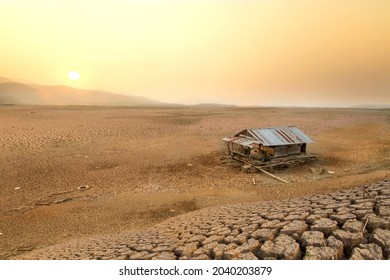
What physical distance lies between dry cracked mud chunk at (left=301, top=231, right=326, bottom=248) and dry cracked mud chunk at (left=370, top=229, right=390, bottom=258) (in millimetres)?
703

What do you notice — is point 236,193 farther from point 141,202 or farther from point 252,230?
point 252,230

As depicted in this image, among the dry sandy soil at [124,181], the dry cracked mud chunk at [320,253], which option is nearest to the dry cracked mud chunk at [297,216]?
the dry cracked mud chunk at [320,253]

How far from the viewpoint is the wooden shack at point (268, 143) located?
14555mm

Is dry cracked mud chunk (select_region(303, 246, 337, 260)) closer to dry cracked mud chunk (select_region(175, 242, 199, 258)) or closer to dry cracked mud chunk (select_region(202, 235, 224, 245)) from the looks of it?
dry cracked mud chunk (select_region(202, 235, 224, 245))

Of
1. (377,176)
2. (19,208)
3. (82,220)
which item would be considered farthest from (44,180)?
(377,176)

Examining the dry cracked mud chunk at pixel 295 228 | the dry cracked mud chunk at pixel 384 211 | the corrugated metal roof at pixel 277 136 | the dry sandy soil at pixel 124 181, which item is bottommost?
the dry sandy soil at pixel 124 181

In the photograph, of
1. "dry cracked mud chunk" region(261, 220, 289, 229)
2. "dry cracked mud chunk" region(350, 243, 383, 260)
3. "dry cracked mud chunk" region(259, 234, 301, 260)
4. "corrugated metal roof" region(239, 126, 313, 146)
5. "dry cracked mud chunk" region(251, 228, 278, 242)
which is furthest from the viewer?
"corrugated metal roof" region(239, 126, 313, 146)

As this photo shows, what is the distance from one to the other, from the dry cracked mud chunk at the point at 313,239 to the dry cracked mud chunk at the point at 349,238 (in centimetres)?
23

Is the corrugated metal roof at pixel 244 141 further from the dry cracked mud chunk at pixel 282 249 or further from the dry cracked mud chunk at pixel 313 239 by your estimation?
the dry cracked mud chunk at pixel 282 249

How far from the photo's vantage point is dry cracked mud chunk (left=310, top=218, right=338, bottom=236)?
437 centimetres

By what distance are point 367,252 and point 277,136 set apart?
38.4 feet

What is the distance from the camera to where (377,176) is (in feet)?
40.0

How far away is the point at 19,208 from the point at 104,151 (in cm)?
910

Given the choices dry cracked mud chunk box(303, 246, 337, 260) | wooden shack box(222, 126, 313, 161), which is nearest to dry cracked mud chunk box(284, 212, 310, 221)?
dry cracked mud chunk box(303, 246, 337, 260)
